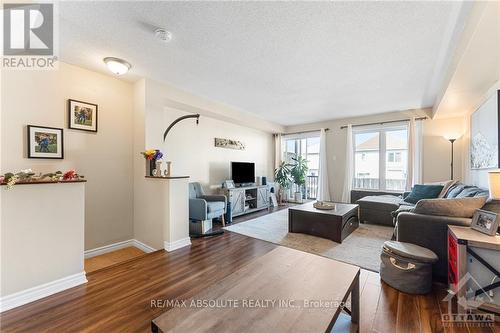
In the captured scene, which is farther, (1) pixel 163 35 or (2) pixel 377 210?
(2) pixel 377 210

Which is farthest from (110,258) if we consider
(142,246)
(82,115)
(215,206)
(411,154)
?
(411,154)

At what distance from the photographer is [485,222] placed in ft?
5.91

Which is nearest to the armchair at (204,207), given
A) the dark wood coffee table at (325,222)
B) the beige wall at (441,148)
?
the dark wood coffee table at (325,222)

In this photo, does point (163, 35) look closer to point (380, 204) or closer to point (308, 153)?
point (380, 204)

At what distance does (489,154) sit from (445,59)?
1.51m

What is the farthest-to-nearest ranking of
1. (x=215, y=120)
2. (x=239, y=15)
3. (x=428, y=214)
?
(x=215, y=120) < (x=428, y=214) < (x=239, y=15)

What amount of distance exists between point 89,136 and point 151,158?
922 millimetres

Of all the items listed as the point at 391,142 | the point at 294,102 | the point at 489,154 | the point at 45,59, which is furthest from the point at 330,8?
the point at 391,142

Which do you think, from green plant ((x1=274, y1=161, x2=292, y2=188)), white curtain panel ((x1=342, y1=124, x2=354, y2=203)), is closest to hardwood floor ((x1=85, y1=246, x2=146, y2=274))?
green plant ((x1=274, y1=161, x2=292, y2=188))

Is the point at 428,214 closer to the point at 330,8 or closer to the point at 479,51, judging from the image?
the point at 479,51

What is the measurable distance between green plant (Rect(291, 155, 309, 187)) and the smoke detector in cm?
513

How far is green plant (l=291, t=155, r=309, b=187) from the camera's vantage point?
647cm

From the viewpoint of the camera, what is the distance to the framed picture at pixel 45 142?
2412 millimetres

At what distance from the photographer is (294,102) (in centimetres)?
445
